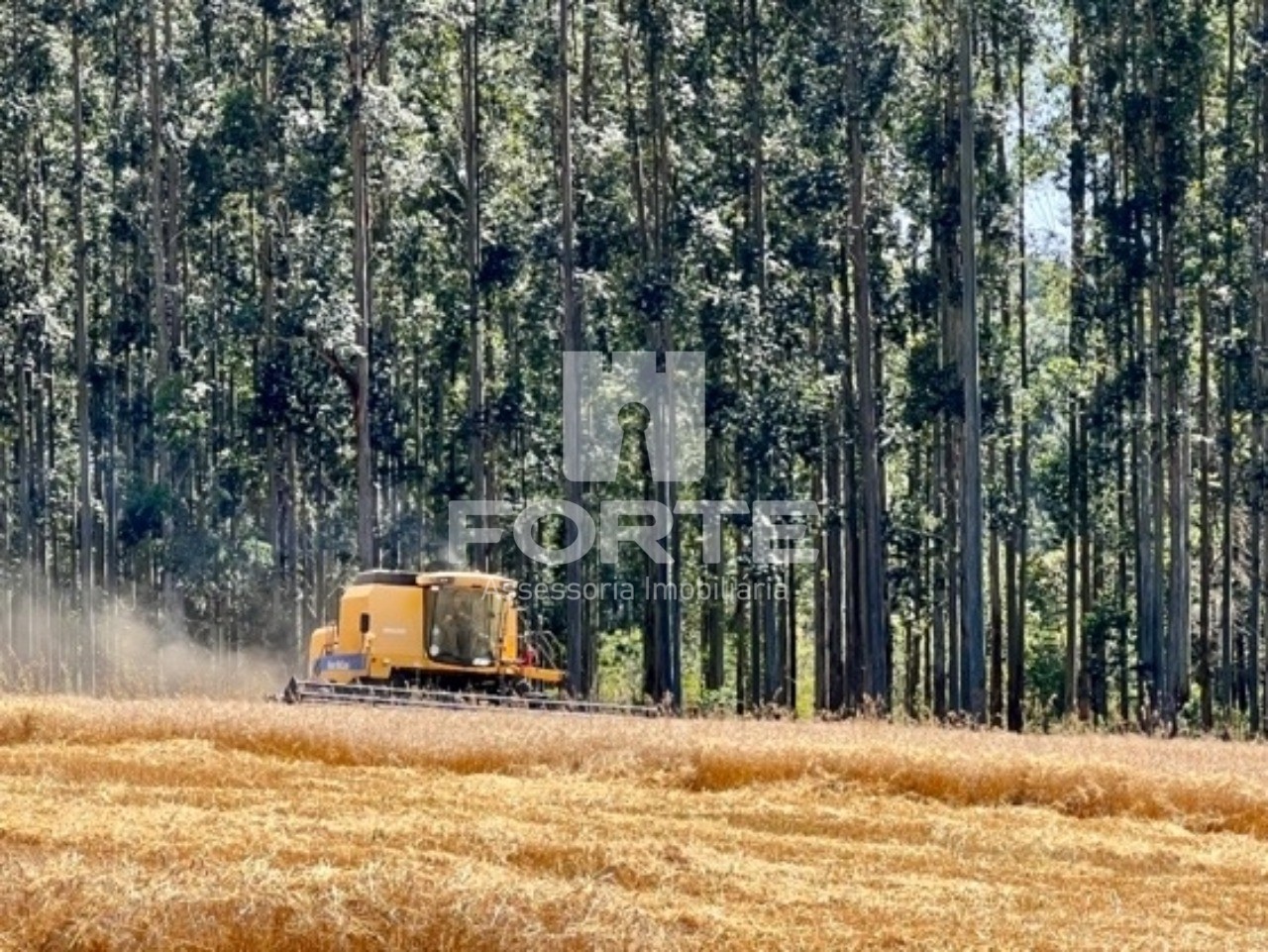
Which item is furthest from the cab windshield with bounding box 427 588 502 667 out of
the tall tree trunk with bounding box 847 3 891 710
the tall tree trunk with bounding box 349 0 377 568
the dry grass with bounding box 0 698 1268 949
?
the dry grass with bounding box 0 698 1268 949

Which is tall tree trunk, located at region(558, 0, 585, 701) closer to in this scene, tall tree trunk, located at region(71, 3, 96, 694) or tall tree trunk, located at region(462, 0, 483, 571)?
tall tree trunk, located at region(462, 0, 483, 571)

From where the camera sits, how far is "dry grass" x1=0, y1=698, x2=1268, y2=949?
12.6 metres

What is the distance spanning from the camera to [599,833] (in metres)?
16.3

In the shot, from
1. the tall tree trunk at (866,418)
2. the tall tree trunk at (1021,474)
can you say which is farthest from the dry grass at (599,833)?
the tall tree trunk at (1021,474)

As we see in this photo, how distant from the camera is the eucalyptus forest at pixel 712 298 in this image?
140 feet

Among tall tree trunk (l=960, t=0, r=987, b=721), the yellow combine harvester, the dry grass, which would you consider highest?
tall tree trunk (l=960, t=0, r=987, b=721)

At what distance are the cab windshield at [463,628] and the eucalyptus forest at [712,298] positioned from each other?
642 centimetres

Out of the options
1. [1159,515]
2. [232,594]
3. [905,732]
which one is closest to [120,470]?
[232,594]

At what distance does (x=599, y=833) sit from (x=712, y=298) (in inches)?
1164

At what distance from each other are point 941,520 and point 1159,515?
525 cm

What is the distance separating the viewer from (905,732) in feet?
77.2

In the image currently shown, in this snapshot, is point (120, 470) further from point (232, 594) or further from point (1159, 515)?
point (1159, 515)

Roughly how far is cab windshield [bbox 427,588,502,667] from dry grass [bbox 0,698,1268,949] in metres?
9.11

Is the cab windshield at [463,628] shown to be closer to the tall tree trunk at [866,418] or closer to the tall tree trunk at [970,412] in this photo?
the tall tree trunk at [970,412]
